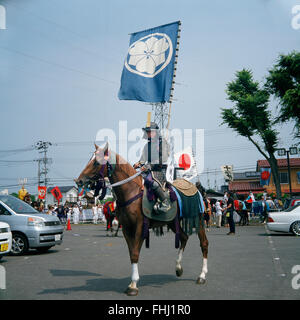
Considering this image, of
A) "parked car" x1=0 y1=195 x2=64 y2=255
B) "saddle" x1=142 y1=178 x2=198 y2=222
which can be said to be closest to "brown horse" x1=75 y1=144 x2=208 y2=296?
"saddle" x1=142 y1=178 x2=198 y2=222

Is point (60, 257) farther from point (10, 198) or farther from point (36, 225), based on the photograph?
point (10, 198)

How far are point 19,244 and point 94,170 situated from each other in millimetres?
6643

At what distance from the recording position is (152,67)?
1172cm

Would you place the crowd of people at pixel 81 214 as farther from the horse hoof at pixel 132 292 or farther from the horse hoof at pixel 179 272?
the horse hoof at pixel 132 292

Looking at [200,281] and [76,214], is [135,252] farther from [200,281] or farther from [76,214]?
[76,214]

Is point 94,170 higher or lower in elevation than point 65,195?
higher

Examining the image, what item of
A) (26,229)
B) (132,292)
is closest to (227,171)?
(26,229)

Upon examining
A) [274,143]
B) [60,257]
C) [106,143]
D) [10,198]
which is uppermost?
[274,143]

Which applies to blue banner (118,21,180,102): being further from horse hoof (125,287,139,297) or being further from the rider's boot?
horse hoof (125,287,139,297)

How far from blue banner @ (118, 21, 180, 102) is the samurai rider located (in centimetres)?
502

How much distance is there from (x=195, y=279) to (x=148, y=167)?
251cm

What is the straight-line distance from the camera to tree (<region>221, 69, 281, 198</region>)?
32781 mm

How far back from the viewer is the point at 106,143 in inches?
249
